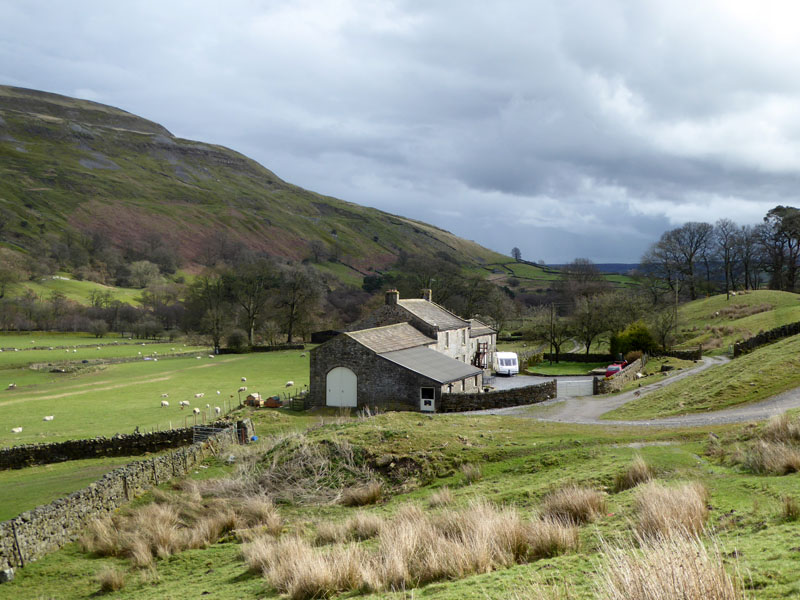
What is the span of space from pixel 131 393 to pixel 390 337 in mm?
22810

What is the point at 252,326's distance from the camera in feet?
283

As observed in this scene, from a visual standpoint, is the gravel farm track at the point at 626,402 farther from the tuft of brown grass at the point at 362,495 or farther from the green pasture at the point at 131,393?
the green pasture at the point at 131,393

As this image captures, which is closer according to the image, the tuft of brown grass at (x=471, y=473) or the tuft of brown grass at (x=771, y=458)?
the tuft of brown grass at (x=771, y=458)

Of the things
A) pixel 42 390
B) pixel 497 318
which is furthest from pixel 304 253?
pixel 42 390

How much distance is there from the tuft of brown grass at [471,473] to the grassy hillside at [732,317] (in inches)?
1720

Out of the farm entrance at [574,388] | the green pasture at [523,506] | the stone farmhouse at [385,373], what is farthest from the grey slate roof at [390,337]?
Answer: the green pasture at [523,506]

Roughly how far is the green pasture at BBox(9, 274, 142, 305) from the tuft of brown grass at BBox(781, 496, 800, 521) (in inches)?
4910

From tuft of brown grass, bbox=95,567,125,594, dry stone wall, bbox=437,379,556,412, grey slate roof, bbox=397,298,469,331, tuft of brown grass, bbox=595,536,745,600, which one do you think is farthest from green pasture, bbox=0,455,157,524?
grey slate roof, bbox=397,298,469,331

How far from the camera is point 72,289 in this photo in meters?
120

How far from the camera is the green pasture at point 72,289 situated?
110938 millimetres

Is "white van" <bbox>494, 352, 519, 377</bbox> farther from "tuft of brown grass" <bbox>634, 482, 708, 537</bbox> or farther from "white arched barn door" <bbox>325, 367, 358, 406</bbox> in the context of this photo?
"tuft of brown grass" <bbox>634, 482, 708, 537</bbox>

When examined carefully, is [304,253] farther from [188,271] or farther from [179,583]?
[179,583]

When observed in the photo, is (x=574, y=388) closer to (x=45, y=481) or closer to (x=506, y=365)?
(x=506, y=365)

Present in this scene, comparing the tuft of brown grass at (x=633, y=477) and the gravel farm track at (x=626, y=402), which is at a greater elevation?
the tuft of brown grass at (x=633, y=477)
